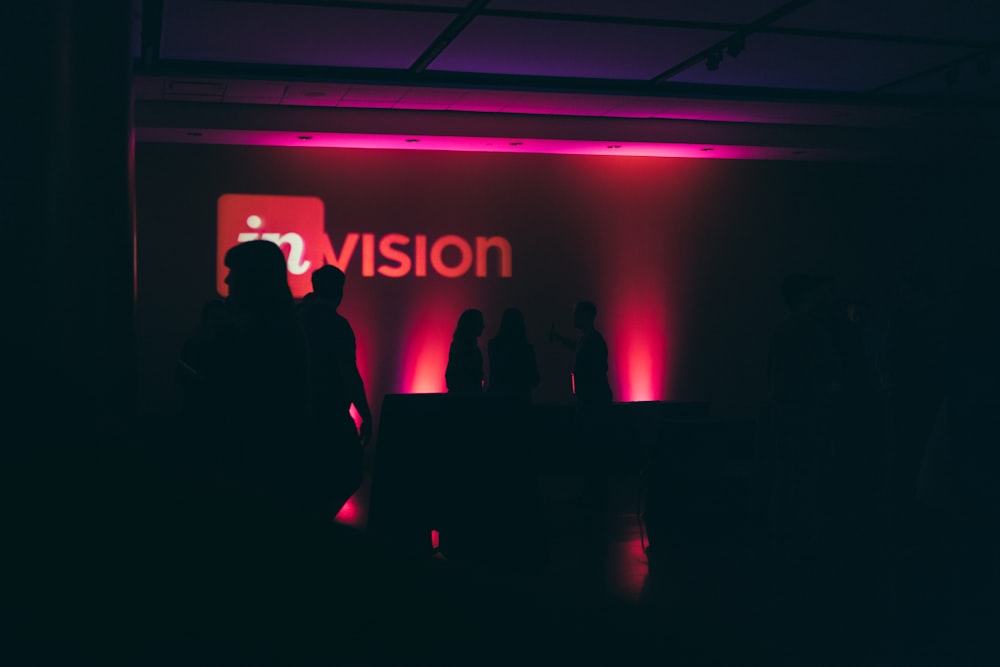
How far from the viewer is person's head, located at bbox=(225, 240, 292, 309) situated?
255 centimetres

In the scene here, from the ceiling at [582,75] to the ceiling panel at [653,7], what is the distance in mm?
17

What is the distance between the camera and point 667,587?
4.78m

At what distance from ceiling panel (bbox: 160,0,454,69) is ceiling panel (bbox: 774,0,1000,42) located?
263 centimetres

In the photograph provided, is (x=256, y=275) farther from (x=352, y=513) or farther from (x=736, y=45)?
(x=736, y=45)

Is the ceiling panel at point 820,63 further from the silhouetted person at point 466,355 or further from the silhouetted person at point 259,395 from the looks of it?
the silhouetted person at point 259,395

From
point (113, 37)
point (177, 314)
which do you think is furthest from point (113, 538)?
point (177, 314)

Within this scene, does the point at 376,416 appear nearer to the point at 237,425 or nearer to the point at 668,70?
the point at 668,70

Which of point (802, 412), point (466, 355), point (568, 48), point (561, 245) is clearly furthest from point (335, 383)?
point (561, 245)

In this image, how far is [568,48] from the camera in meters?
7.80

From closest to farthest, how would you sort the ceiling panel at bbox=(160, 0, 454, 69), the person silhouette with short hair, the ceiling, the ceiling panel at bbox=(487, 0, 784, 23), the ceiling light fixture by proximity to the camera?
the person silhouette with short hair, the ceiling panel at bbox=(487, 0, 784, 23), the ceiling panel at bbox=(160, 0, 454, 69), the ceiling, the ceiling light fixture

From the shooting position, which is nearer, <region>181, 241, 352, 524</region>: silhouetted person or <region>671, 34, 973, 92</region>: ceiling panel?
<region>181, 241, 352, 524</region>: silhouetted person

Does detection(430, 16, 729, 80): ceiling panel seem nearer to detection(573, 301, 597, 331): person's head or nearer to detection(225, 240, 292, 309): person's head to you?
detection(573, 301, 597, 331): person's head

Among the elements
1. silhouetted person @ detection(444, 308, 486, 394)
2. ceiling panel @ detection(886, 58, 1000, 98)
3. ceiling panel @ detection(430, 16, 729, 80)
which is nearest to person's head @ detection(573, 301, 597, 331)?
silhouetted person @ detection(444, 308, 486, 394)

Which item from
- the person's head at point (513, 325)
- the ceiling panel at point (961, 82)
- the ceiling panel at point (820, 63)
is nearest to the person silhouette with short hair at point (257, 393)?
the person's head at point (513, 325)
